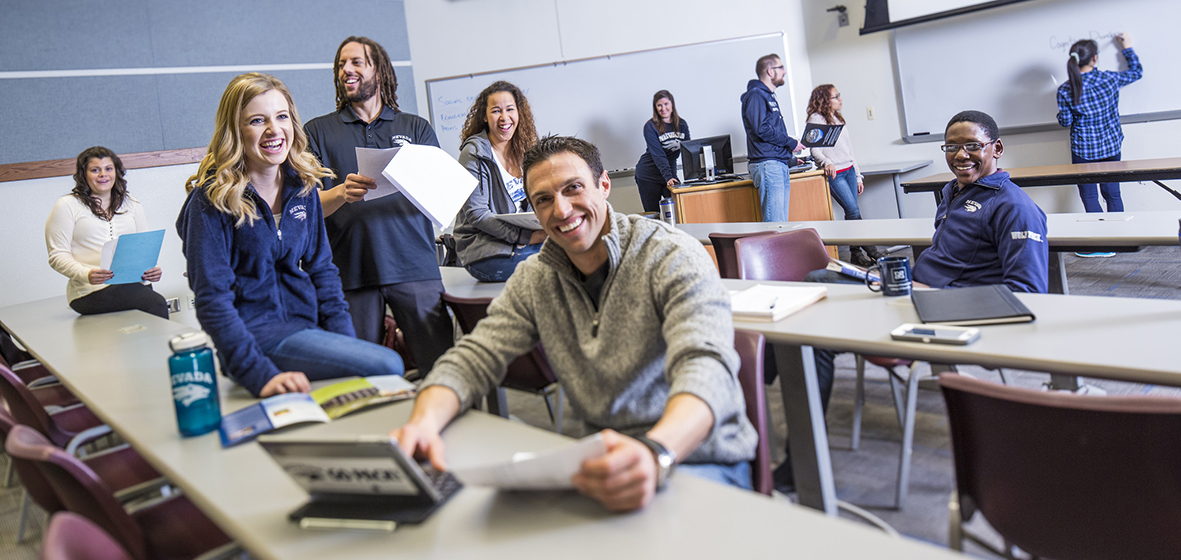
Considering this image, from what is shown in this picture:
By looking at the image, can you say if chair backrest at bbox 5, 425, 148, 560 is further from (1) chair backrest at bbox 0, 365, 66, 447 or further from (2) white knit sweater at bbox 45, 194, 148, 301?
(2) white knit sweater at bbox 45, 194, 148, 301

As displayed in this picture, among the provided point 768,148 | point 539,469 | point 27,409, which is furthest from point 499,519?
point 768,148

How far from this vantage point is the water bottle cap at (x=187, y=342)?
1438 mm

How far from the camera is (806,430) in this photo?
1959mm

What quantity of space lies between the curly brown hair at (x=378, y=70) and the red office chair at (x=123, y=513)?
1.58 meters

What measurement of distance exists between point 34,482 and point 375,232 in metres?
1.29

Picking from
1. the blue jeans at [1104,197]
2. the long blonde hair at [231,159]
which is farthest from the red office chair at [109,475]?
the blue jeans at [1104,197]

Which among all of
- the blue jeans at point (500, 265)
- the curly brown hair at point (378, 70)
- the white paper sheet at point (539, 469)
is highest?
the curly brown hair at point (378, 70)

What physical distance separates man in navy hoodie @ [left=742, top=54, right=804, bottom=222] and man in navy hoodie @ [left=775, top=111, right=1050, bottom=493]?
117 inches

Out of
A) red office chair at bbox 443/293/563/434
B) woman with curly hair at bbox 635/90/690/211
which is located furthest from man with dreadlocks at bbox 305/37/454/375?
woman with curly hair at bbox 635/90/690/211

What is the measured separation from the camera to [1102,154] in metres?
5.86

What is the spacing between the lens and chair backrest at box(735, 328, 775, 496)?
152 cm

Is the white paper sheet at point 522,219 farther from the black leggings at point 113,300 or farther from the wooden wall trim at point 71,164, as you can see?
the wooden wall trim at point 71,164

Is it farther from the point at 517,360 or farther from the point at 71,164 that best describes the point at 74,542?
the point at 71,164

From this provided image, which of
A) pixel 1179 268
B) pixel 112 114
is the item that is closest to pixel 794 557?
pixel 1179 268
